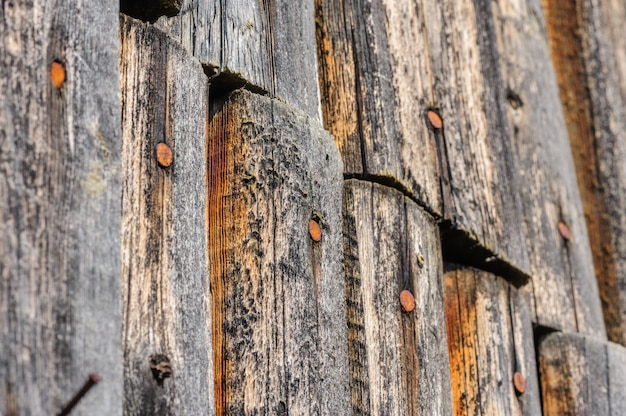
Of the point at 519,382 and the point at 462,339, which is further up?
the point at 462,339

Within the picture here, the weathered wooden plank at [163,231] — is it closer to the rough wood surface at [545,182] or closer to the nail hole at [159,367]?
the nail hole at [159,367]

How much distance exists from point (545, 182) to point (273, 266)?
52.2 inches

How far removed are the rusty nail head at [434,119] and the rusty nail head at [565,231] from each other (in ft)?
2.10

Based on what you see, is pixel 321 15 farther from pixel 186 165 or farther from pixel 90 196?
pixel 90 196

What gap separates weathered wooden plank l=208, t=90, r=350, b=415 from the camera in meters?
1.82

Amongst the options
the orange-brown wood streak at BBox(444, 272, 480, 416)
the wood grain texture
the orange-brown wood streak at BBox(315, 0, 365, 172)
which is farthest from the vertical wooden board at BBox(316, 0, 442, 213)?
the orange-brown wood streak at BBox(444, 272, 480, 416)

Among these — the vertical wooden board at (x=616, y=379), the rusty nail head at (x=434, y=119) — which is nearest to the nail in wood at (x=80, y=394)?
the rusty nail head at (x=434, y=119)

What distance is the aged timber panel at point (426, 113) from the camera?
7.72ft

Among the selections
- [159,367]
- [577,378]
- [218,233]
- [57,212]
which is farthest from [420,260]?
[57,212]

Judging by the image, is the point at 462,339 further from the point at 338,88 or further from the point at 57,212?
the point at 57,212

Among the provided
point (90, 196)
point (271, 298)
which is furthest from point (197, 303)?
point (90, 196)

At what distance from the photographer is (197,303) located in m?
1.73

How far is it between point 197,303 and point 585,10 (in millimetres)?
2362

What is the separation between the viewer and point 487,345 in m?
2.46
